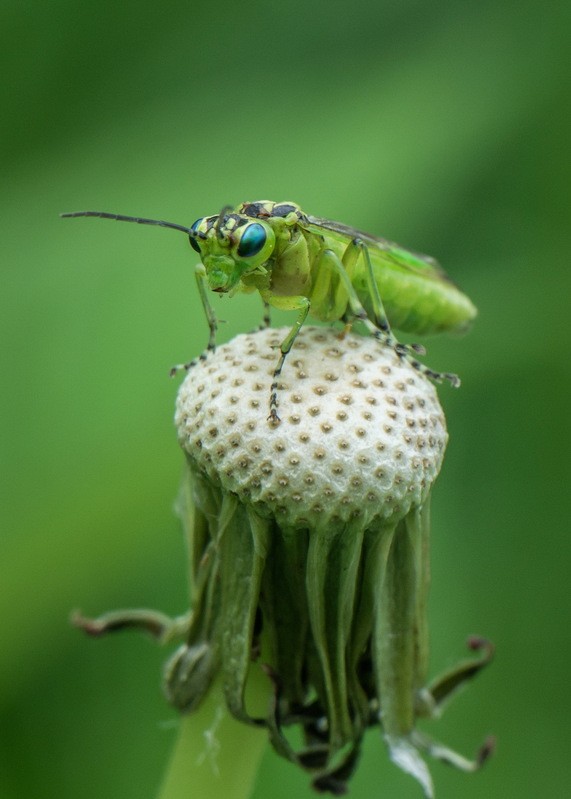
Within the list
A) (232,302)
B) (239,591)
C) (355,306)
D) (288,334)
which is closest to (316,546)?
(239,591)

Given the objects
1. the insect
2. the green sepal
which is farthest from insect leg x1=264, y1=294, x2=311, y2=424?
the green sepal

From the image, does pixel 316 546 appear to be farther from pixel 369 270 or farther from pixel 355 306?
pixel 369 270

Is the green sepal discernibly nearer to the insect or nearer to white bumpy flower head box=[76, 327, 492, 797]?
white bumpy flower head box=[76, 327, 492, 797]

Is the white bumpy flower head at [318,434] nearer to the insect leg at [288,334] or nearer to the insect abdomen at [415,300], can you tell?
the insect leg at [288,334]

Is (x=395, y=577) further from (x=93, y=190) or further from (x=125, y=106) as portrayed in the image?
(x=125, y=106)

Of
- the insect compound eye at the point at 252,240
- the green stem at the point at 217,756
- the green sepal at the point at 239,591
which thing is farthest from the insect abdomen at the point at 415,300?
the green stem at the point at 217,756

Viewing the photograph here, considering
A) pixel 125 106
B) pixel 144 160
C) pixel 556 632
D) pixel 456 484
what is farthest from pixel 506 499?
pixel 125 106
